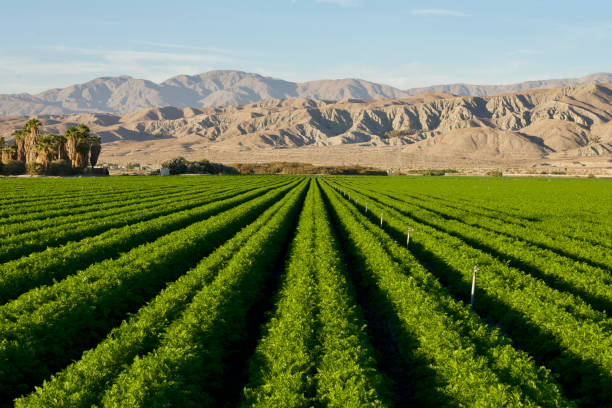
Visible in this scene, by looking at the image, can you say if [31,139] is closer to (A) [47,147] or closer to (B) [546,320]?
(A) [47,147]

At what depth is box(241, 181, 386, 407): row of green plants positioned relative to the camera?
665 cm

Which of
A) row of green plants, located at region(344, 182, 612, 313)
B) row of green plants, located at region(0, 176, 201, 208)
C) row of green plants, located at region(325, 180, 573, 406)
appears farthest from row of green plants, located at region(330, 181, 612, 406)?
row of green plants, located at region(0, 176, 201, 208)

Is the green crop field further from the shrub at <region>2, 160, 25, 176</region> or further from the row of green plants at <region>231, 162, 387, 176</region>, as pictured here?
the row of green plants at <region>231, 162, 387, 176</region>

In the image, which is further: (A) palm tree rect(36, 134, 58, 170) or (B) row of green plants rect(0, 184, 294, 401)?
(A) palm tree rect(36, 134, 58, 170)

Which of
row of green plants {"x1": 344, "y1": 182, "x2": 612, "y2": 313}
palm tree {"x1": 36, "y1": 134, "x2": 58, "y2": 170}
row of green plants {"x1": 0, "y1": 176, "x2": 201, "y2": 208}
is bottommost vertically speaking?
row of green plants {"x1": 344, "y1": 182, "x2": 612, "y2": 313}

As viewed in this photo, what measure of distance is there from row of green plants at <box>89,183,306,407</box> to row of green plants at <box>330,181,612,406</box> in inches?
267

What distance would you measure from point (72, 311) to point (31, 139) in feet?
412

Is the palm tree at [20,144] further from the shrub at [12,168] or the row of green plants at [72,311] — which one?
the row of green plants at [72,311]

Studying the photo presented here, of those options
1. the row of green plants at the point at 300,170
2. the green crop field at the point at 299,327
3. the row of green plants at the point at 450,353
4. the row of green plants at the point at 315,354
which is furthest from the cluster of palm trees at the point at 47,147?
the row of green plants at the point at 450,353

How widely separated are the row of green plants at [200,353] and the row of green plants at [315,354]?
79 cm

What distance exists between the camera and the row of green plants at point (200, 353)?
6656mm

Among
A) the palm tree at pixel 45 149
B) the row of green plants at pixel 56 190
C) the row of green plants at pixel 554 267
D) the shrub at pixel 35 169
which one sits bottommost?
the row of green plants at pixel 554 267

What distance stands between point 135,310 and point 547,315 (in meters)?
11.1

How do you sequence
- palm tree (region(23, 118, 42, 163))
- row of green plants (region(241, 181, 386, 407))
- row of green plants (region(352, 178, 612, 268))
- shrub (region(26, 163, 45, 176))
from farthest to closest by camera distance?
palm tree (region(23, 118, 42, 163)), shrub (region(26, 163, 45, 176)), row of green plants (region(352, 178, 612, 268)), row of green plants (region(241, 181, 386, 407))
